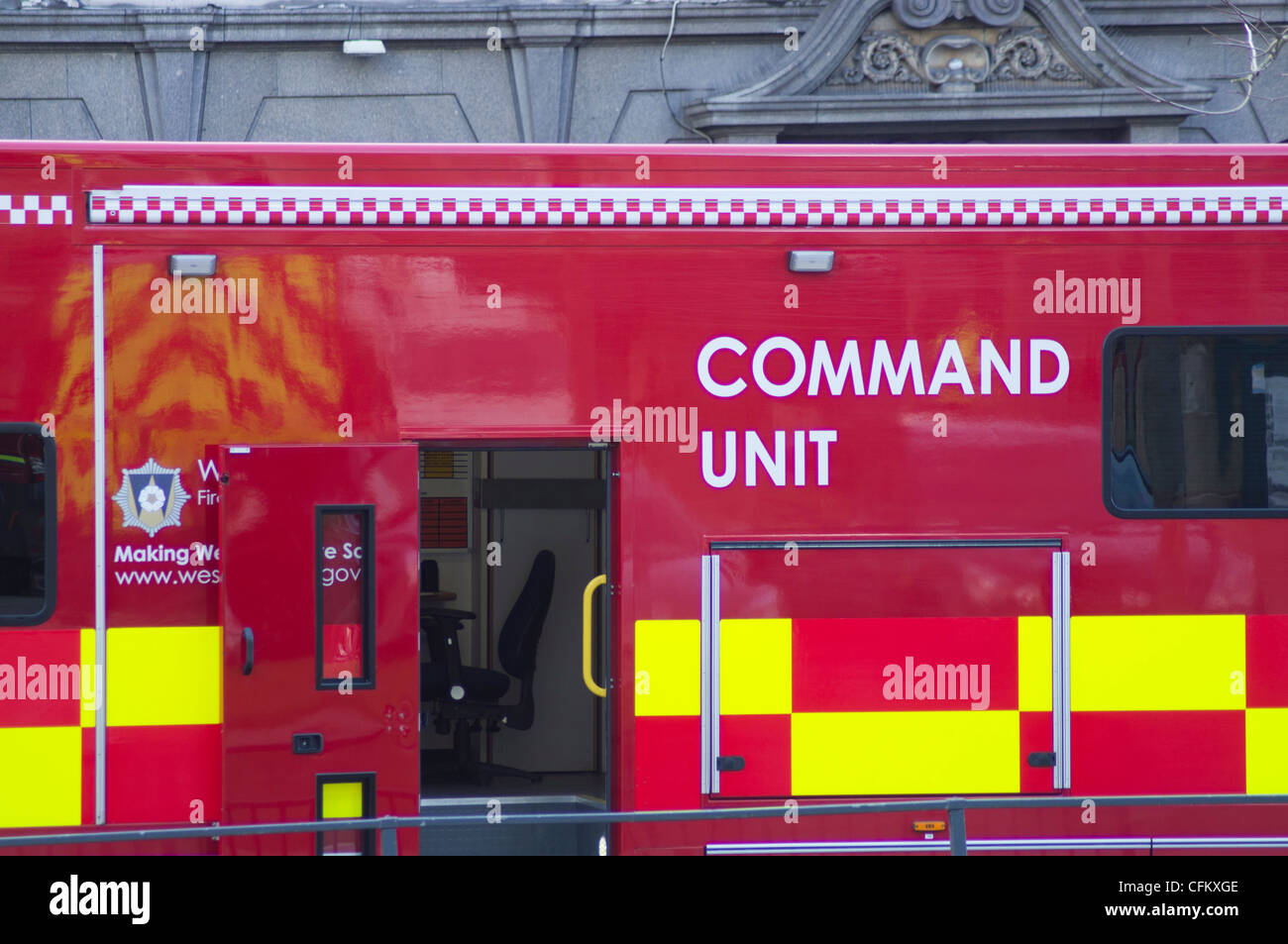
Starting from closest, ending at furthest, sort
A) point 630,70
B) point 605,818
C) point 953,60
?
point 605,818
point 953,60
point 630,70

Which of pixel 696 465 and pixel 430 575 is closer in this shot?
pixel 696 465

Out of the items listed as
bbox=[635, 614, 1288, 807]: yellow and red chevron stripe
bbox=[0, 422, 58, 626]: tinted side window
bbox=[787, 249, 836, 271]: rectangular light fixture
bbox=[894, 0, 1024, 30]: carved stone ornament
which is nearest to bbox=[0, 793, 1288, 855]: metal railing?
bbox=[635, 614, 1288, 807]: yellow and red chevron stripe

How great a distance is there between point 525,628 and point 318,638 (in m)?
2.19

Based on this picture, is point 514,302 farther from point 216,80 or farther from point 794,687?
point 216,80

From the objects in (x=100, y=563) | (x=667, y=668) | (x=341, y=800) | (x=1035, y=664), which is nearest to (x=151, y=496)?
(x=100, y=563)

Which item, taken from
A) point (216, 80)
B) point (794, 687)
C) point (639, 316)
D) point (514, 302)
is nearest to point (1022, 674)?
point (794, 687)

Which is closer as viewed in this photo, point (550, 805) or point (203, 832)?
point (203, 832)

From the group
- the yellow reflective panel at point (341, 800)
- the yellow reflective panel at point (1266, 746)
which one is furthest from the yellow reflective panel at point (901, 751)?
the yellow reflective panel at point (341, 800)

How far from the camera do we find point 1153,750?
461 centimetres

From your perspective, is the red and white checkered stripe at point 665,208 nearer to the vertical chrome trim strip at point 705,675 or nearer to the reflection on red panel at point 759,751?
the vertical chrome trim strip at point 705,675

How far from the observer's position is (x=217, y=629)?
14.5 ft

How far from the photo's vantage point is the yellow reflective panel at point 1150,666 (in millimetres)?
4598

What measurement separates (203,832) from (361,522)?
1.12 meters

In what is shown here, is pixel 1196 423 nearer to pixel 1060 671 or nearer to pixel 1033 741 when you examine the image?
pixel 1060 671
